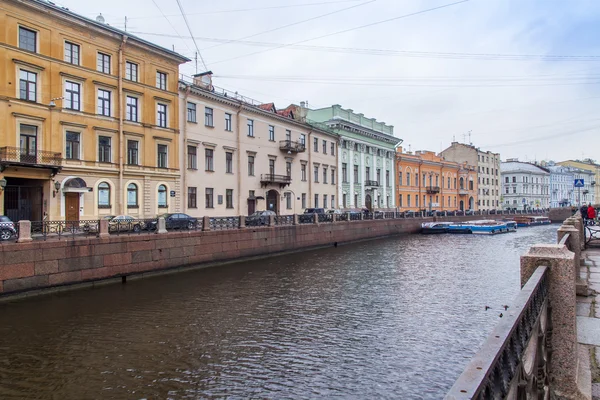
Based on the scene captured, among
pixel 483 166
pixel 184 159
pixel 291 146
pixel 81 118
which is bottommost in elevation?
pixel 184 159

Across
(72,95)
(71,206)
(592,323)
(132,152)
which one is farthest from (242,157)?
(592,323)

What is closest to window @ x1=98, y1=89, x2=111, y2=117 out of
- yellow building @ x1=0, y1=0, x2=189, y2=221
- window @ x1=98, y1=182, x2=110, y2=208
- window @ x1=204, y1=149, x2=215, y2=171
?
yellow building @ x1=0, y1=0, x2=189, y2=221

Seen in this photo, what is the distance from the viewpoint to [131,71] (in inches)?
966

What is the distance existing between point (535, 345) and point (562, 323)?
33.7 inches

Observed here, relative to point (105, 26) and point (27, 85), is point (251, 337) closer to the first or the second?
point (27, 85)

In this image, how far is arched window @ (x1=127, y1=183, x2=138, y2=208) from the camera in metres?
24.0

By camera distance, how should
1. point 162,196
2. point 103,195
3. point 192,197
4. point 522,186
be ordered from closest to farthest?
1. point 103,195
2. point 162,196
3. point 192,197
4. point 522,186

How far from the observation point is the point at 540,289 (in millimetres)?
3633

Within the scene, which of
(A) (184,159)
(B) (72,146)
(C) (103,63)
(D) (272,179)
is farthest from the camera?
(D) (272,179)

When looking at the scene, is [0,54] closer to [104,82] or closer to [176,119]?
[104,82]

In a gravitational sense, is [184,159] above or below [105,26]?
below

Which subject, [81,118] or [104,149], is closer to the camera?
[81,118]

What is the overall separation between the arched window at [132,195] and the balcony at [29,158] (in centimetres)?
410

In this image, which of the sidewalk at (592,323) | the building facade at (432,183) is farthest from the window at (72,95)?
the building facade at (432,183)
